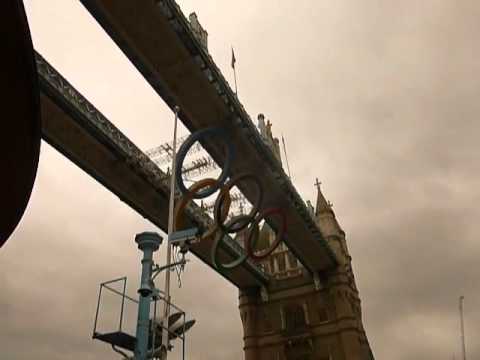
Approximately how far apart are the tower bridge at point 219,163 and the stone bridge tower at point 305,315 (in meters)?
0.09

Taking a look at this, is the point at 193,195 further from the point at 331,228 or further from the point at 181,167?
the point at 331,228

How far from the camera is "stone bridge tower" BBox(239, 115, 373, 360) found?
38812 mm

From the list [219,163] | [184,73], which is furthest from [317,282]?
[184,73]

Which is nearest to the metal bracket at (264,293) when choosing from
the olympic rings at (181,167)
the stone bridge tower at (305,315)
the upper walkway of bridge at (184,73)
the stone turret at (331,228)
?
the stone bridge tower at (305,315)

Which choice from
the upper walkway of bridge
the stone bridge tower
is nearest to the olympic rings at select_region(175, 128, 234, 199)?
the upper walkway of bridge

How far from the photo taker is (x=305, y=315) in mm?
41156

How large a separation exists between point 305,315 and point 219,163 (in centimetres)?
2121

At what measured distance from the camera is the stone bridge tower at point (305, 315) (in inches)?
1528

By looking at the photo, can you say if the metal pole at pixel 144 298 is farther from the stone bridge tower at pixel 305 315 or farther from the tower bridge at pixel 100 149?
the stone bridge tower at pixel 305 315

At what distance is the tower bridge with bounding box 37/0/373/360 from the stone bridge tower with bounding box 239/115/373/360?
9cm

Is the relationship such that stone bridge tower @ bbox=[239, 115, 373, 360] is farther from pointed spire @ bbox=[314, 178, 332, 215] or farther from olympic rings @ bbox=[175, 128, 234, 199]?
olympic rings @ bbox=[175, 128, 234, 199]

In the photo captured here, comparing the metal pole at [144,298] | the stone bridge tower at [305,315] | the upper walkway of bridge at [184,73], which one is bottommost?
the metal pole at [144,298]

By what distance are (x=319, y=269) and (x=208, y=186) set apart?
2384cm

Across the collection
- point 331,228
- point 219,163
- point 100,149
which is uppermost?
point 331,228
